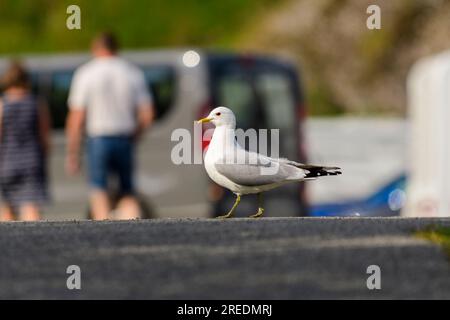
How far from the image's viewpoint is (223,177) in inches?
365

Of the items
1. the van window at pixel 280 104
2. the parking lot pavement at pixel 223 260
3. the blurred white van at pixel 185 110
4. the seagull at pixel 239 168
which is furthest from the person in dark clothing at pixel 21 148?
the van window at pixel 280 104

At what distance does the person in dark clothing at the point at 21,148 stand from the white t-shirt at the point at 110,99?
0.44 meters

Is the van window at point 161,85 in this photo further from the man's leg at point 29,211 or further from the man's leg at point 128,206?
the man's leg at point 29,211

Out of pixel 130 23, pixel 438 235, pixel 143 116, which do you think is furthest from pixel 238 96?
pixel 130 23

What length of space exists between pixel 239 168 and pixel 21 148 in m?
6.88

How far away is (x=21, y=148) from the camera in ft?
52.0

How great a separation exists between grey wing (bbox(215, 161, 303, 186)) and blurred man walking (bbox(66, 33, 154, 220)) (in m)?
6.53

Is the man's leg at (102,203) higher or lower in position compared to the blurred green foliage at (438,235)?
higher

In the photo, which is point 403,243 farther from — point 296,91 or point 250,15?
point 250,15

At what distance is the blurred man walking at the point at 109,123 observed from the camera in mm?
15906

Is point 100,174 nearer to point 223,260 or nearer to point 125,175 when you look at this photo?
point 125,175

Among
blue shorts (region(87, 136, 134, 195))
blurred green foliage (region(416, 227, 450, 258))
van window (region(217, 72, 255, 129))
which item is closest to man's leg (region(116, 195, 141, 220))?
blue shorts (region(87, 136, 134, 195))

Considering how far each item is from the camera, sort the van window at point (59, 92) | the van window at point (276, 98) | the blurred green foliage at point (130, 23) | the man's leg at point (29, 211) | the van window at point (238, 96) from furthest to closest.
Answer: the blurred green foliage at point (130, 23), the van window at point (276, 98), the van window at point (59, 92), the van window at point (238, 96), the man's leg at point (29, 211)
